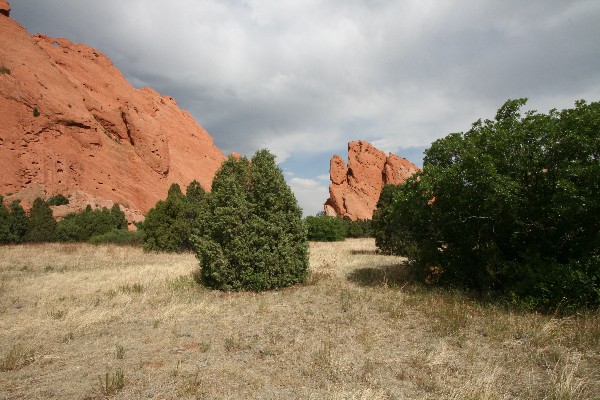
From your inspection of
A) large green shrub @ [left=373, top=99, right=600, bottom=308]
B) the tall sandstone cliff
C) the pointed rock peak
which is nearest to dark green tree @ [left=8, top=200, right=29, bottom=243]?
the tall sandstone cliff

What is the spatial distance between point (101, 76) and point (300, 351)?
84.2 m

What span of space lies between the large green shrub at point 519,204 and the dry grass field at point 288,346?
45.0 inches

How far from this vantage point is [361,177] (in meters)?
94.2

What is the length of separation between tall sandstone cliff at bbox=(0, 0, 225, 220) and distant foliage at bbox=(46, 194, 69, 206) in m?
1.62

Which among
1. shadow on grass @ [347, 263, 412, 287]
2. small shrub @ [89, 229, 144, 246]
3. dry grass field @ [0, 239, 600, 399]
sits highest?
small shrub @ [89, 229, 144, 246]

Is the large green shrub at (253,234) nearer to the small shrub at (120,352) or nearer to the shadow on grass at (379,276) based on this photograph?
the shadow on grass at (379,276)

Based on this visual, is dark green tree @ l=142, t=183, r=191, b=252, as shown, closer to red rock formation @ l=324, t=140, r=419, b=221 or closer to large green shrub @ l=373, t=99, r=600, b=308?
large green shrub @ l=373, t=99, r=600, b=308

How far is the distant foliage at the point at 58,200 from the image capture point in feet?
147

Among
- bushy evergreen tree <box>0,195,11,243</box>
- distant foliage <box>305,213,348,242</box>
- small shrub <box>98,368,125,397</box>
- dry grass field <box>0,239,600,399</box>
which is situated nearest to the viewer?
small shrub <box>98,368,125,397</box>

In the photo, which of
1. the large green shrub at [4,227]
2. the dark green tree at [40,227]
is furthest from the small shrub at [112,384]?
the dark green tree at [40,227]

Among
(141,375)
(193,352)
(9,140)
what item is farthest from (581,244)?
(9,140)

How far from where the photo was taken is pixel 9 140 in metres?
46.8

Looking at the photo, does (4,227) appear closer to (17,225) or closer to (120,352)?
(17,225)

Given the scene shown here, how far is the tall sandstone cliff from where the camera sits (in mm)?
A: 47156
